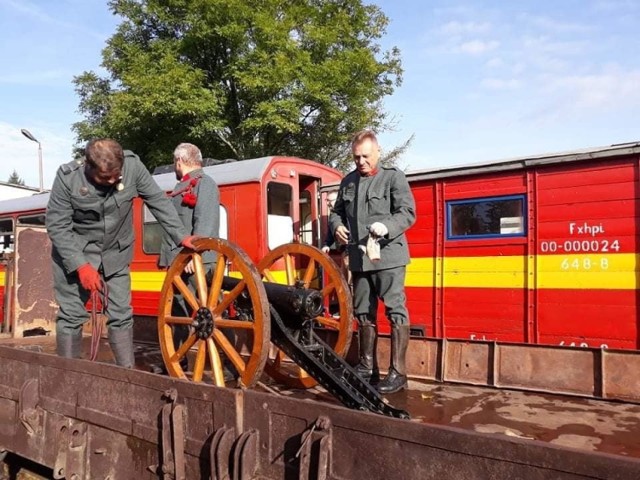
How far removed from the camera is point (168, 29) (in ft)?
66.4

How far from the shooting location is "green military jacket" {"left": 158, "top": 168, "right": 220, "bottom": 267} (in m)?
4.37

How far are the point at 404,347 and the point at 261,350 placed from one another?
127 centimetres

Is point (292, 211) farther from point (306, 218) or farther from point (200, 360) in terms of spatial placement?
point (200, 360)

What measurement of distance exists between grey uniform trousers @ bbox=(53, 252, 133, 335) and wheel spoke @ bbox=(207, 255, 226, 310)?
99cm

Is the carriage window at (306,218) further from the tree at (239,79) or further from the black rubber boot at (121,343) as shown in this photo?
the tree at (239,79)

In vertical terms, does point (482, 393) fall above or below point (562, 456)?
below

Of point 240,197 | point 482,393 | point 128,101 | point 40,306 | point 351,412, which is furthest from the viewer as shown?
point 128,101

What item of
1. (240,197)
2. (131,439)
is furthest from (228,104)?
(131,439)

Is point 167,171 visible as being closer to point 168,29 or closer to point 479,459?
Answer: point 479,459

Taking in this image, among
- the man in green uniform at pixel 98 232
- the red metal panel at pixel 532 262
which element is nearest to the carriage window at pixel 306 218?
the red metal panel at pixel 532 262

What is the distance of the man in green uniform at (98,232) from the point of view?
358 cm

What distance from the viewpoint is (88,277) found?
3.54 meters

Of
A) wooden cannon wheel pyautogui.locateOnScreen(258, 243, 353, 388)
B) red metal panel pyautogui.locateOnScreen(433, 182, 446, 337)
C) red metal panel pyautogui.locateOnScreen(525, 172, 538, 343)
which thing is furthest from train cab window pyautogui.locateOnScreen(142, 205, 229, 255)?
red metal panel pyautogui.locateOnScreen(525, 172, 538, 343)

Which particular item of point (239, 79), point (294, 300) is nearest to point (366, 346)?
point (294, 300)
